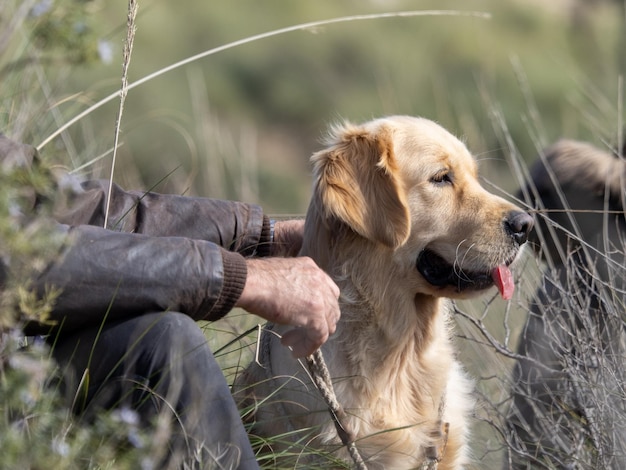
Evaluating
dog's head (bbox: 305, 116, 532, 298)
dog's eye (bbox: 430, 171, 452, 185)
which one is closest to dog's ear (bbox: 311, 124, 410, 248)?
dog's head (bbox: 305, 116, 532, 298)

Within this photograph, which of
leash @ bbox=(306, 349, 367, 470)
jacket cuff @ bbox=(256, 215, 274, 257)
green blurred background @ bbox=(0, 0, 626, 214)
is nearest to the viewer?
leash @ bbox=(306, 349, 367, 470)

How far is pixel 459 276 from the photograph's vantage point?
3.09 meters

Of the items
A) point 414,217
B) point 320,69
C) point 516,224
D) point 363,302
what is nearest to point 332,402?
point 363,302

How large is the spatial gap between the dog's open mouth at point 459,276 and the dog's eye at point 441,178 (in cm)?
25

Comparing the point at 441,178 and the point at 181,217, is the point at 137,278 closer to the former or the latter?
the point at 181,217

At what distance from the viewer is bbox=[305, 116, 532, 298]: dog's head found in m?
3.12

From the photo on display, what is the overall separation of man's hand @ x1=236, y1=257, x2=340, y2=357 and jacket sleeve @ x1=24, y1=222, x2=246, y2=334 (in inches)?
2.9

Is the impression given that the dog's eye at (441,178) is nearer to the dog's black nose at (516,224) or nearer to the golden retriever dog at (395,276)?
the golden retriever dog at (395,276)

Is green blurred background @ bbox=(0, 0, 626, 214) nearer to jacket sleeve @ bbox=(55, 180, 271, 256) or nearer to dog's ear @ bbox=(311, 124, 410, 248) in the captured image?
jacket sleeve @ bbox=(55, 180, 271, 256)

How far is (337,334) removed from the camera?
10.2ft

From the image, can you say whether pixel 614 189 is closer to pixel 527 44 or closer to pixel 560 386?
pixel 560 386

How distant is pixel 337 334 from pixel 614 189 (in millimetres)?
1549

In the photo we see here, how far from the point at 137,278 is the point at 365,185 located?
109 cm

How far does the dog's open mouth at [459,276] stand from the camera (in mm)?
3125
